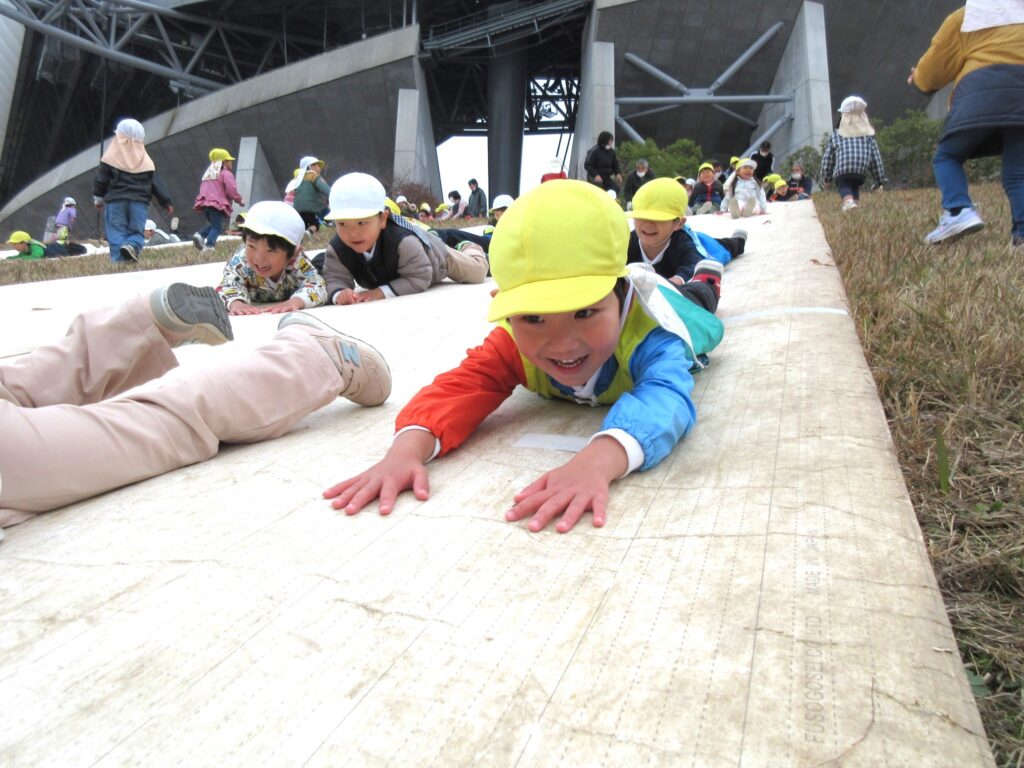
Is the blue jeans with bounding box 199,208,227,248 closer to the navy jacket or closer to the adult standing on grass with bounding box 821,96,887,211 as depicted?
the adult standing on grass with bounding box 821,96,887,211

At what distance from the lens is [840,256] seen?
12.8ft

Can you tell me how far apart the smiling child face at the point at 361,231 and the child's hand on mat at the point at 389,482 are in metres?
3.05

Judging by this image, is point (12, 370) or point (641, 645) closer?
point (641, 645)

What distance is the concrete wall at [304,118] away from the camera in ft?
68.9

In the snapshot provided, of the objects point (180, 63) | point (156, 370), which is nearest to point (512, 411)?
point (156, 370)

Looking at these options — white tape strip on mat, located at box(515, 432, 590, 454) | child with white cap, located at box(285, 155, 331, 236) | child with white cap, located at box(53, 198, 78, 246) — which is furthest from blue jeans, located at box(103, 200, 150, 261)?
white tape strip on mat, located at box(515, 432, 590, 454)

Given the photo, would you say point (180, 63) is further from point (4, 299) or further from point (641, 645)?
point (641, 645)

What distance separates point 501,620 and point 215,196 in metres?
9.78

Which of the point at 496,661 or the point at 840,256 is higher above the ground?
the point at 840,256

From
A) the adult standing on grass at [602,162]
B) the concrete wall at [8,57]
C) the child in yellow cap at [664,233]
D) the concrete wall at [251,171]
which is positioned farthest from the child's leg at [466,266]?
the concrete wall at [8,57]

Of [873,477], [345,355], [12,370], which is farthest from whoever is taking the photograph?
[345,355]

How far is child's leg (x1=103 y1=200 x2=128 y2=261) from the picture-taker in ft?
24.1

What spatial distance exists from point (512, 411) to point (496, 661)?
1.21m

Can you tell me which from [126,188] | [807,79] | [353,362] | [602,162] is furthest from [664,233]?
[807,79]
